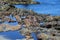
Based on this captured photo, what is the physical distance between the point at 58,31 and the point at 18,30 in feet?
2.71

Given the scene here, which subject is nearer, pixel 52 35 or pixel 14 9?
pixel 52 35

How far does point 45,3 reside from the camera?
3791 millimetres

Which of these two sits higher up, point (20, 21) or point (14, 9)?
point (14, 9)

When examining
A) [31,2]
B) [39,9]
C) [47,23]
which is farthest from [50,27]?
[31,2]

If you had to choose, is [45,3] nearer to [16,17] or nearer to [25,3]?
[25,3]

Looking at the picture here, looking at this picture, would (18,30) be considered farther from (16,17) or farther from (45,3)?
(45,3)

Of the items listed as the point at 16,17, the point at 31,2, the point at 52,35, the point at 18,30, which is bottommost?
the point at 52,35

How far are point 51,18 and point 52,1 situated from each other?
0.40 metres

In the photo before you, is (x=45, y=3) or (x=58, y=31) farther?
(x=45, y=3)

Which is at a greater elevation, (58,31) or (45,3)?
(45,3)

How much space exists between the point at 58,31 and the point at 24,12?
828 millimetres

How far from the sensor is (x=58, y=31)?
355 cm

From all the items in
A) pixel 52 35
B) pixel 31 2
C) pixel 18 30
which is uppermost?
pixel 31 2

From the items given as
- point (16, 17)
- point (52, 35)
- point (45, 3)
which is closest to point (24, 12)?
point (16, 17)
